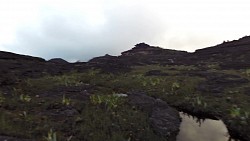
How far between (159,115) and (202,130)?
317 centimetres

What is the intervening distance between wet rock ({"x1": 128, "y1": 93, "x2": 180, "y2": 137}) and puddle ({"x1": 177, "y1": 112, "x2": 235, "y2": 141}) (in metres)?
0.58

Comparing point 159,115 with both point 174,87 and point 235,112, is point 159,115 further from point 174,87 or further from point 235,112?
point 174,87

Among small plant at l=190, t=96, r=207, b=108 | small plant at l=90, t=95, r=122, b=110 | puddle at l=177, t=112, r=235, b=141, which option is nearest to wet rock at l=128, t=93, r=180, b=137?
puddle at l=177, t=112, r=235, b=141

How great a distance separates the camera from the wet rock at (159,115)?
67.6 feet

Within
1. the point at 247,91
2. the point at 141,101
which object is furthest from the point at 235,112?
the point at 247,91

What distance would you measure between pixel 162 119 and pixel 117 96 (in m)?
6.16

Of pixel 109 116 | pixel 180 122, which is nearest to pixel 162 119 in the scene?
pixel 180 122

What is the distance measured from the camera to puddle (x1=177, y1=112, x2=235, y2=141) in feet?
69.2

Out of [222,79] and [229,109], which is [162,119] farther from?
[222,79]

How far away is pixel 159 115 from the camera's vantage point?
2289cm

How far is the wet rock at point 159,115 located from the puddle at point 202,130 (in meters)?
0.58

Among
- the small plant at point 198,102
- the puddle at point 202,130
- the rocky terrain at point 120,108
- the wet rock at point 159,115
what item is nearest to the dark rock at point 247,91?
the rocky terrain at point 120,108

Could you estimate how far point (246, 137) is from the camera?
19.5 meters

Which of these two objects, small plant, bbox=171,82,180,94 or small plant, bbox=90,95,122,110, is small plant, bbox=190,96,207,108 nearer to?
small plant, bbox=171,82,180,94
